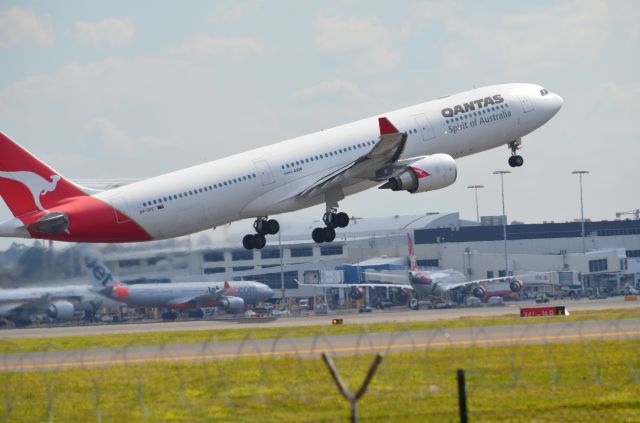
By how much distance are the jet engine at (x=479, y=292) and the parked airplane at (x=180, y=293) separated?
884 inches

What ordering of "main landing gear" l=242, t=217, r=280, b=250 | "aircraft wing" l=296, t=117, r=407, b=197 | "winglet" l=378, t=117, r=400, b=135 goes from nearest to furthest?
"winglet" l=378, t=117, r=400, b=135 → "aircraft wing" l=296, t=117, r=407, b=197 → "main landing gear" l=242, t=217, r=280, b=250

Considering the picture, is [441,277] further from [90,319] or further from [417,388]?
[417,388]

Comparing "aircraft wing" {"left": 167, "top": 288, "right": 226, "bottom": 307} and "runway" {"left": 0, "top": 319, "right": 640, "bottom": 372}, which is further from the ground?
"aircraft wing" {"left": 167, "top": 288, "right": 226, "bottom": 307}

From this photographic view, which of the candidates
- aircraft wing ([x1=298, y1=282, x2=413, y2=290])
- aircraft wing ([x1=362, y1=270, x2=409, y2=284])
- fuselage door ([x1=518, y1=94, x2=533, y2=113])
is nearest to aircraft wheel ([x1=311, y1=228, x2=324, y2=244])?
fuselage door ([x1=518, y1=94, x2=533, y2=113])

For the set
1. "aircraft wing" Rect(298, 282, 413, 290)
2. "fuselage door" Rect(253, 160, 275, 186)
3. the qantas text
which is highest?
the qantas text

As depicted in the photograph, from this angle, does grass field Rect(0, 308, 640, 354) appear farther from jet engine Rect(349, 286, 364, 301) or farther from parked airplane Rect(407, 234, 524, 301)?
jet engine Rect(349, 286, 364, 301)

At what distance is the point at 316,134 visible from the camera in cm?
6259

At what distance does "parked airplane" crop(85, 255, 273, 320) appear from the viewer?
226ft

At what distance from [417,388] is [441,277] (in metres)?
83.0

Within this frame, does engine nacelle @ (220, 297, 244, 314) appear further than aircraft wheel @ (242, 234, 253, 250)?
Yes

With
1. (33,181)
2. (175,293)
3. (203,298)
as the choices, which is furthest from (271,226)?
(203,298)

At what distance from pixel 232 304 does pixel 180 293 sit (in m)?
5.96

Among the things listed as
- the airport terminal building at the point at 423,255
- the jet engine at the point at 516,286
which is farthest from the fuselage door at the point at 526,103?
the jet engine at the point at 516,286

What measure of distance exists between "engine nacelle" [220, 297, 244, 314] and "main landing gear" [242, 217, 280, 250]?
75.6ft
